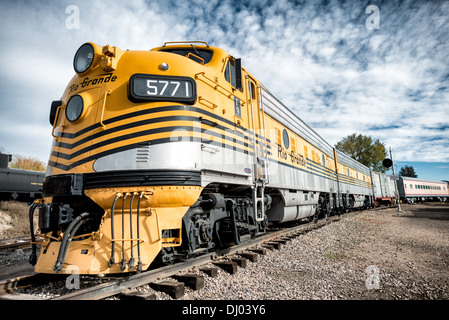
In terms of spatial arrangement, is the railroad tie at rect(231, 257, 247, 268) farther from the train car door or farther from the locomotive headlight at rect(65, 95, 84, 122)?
the locomotive headlight at rect(65, 95, 84, 122)

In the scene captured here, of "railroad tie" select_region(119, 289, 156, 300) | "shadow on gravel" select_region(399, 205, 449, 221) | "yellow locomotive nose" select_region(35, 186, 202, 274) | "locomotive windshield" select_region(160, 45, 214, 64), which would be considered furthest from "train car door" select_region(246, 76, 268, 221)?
"shadow on gravel" select_region(399, 205, 449, 221)

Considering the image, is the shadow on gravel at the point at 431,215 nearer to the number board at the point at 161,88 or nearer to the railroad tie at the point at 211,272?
the railroad tie at the point at 211,272

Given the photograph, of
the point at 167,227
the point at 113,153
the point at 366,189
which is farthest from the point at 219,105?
the point at 366,189

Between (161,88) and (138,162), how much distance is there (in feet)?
3.53

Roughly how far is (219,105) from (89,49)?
217 cm

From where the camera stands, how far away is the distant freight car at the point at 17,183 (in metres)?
14.7

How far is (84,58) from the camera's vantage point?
13.7 feet

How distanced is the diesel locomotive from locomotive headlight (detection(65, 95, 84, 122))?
0.05 feet

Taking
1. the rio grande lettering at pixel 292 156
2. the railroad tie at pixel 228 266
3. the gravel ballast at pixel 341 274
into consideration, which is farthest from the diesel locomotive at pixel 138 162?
the rio grande lettering at pixel 292 156

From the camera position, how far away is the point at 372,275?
4230 mm

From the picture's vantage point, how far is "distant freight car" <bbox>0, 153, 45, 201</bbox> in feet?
48.3

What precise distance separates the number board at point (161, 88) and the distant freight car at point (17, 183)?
14226mm

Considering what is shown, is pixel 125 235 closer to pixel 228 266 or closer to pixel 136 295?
pixel 136 295
